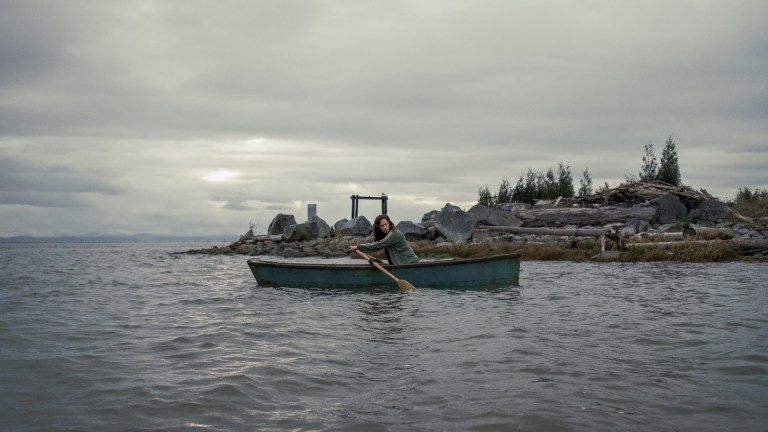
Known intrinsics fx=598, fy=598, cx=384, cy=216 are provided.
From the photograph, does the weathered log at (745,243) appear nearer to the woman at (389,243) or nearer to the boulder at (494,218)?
the woman at (389,243)

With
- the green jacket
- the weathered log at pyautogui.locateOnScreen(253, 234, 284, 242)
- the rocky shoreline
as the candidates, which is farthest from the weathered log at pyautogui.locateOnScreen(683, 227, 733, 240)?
the weathered log at pyautogui.locateOnScreen(253, 234, 284, 242)

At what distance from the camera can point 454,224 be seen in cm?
2603

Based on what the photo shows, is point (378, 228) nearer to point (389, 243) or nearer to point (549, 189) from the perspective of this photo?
point (389, 243)

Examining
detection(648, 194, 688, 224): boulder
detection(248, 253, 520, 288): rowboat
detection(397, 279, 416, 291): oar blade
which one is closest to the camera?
detection(397, 279, 416, 291): oar blade

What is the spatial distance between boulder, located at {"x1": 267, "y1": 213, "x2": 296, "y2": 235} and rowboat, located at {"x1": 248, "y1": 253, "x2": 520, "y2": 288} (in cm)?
2286

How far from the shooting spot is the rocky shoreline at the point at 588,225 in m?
19.2

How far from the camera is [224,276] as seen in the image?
17797mm

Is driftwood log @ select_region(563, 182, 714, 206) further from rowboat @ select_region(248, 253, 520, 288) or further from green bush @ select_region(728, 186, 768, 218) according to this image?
rowboat @ select_region(248, 253, 520, 288)

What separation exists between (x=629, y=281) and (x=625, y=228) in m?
10.1

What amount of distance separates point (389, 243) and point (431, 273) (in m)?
1.08

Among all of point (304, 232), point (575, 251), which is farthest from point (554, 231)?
point (304, 232)

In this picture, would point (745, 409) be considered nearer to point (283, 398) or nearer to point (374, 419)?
point (374, 419)

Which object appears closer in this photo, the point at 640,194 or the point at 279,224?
the point at 640,194

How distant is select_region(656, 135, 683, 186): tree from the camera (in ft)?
101
